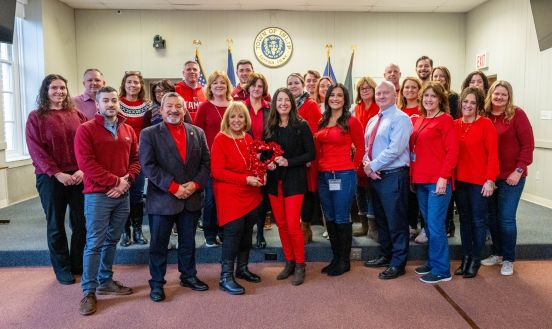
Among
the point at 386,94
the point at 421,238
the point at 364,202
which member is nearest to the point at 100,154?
the point at 386,94

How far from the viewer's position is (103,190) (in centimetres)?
278

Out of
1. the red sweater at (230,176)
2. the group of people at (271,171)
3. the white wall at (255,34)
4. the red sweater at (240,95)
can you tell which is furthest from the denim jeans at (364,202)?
the white wall at (255,34)

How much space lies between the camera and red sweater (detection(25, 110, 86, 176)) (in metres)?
3.03

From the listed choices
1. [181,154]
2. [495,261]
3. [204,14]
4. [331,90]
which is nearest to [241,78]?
[331,90]

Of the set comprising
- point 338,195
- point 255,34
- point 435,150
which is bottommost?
point 338,195

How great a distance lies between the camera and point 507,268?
335 cm

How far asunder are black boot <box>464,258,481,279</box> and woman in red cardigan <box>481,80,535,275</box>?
249 millimetres

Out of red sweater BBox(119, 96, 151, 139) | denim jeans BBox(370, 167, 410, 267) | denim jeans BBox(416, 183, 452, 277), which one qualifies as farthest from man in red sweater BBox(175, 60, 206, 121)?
denim jeans BBox(416, 183, 452, 277)

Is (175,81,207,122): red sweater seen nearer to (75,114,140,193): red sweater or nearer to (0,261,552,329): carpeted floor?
(75,114,140,193): red sweater

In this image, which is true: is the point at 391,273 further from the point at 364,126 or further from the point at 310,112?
the point at 310,112

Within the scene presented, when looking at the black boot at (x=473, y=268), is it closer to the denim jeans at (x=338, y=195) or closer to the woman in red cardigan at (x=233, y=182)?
the denim jeans at (x=338, y=195)

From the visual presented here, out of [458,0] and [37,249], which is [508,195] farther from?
[458,0]

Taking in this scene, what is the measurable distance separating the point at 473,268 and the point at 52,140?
3.50 meters

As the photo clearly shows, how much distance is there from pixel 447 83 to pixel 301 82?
57.5 inches
